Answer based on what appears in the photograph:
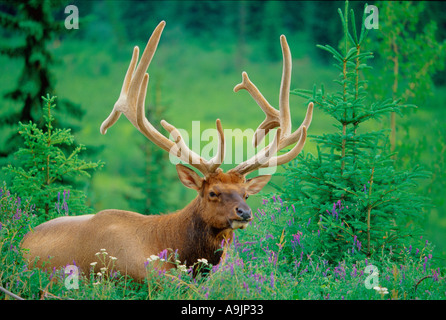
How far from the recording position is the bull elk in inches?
246

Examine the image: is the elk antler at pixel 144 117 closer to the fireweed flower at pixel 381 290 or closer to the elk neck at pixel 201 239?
the elk neck at pixel 201 239

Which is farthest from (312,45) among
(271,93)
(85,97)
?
(85,97)

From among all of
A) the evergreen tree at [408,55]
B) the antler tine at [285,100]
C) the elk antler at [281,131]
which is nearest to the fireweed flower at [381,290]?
the elk antler at [281,131]

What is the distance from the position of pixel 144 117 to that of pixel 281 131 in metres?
1.57

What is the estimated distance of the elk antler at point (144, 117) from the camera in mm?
6422

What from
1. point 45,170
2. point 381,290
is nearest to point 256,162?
point 381,290

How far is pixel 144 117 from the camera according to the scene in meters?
6.78

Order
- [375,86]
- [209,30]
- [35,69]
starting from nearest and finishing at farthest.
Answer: [375,86], [35,69], [209,30]

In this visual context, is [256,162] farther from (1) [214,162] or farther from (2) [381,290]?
(2) [381,290]

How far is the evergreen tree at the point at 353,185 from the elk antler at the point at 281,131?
315mm
